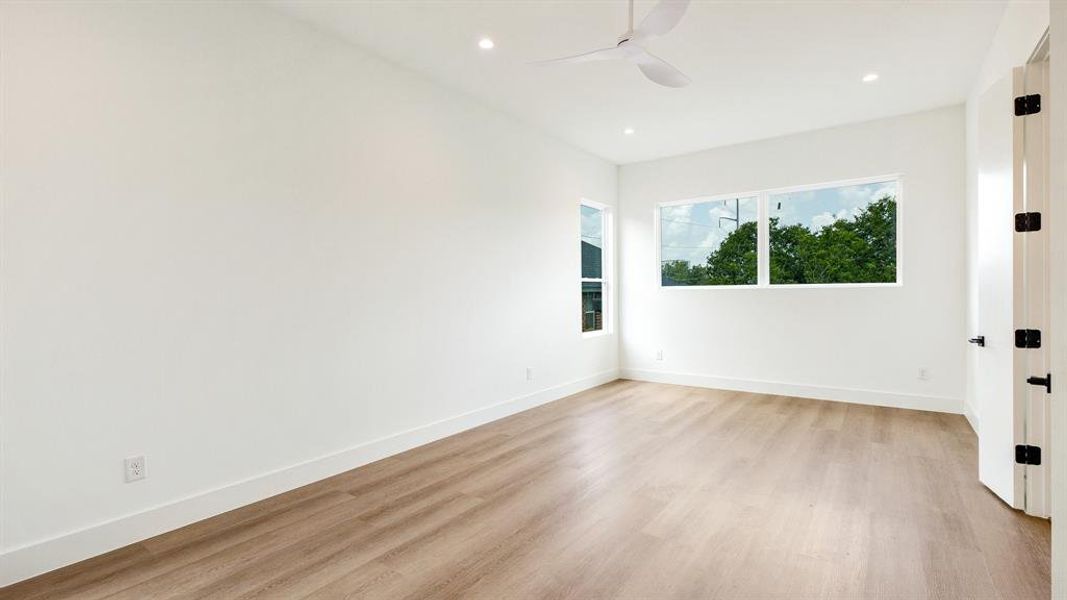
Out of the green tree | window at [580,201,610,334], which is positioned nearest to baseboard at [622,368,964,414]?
window at [580,201,610,334]

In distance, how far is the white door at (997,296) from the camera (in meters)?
2.63

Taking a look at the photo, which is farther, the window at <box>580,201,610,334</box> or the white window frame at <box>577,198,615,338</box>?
the white window frame at <box>577,198,615,338</box>

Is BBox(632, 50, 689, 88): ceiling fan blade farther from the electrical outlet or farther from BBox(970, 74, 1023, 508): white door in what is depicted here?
the electrical outlet

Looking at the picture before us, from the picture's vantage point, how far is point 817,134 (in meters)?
5.29

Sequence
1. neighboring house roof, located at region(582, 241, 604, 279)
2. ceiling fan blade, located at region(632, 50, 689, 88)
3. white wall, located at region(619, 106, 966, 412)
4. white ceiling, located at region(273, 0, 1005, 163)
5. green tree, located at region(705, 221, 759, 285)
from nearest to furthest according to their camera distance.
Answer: ceiling fan blade, located at region(632, 50, 689, 88), white ceiling, located at region(273, 0, 1005, 163), white wall, located at region(619, 106, 966, 412), green tree, located at region(705, 221, 759, 285), neighboring house roof, located at region(582, 241, 604, 279)

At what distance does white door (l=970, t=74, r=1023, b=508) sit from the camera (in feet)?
8.62

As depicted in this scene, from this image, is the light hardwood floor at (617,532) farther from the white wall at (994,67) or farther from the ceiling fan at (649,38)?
the ceiling fan at (649,38)

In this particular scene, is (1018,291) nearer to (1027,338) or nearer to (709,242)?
(1027,338)

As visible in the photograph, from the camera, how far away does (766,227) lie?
18.6ft

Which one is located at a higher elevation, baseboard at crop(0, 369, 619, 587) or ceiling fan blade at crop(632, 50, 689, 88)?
ceiling fan blade at crop(632, 50, 689, 88)

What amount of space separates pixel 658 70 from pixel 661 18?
0.50 meters

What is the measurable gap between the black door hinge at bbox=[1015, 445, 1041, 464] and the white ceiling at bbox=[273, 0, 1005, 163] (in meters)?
2.50

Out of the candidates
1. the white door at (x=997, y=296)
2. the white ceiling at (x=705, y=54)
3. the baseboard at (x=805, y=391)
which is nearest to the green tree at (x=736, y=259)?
the baseboard at (x=805, y=391)

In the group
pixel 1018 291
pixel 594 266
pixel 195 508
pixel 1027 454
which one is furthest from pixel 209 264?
pixel 594 266
